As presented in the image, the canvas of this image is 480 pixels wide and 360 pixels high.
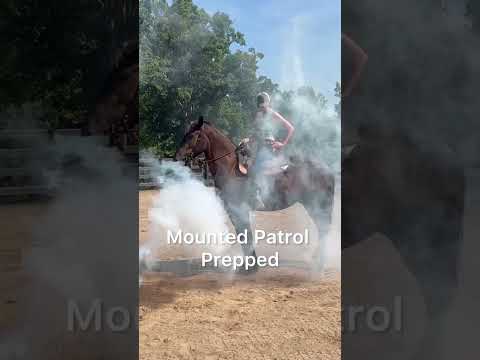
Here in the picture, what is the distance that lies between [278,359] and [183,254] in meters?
1.27

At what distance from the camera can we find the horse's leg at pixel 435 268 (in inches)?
133

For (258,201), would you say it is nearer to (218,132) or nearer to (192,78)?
(218,132)

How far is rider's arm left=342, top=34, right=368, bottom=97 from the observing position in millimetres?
3422

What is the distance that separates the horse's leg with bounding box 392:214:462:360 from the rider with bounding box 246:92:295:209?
60.3 inches

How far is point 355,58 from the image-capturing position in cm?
343

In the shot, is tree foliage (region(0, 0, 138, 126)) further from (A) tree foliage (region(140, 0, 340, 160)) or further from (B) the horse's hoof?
(B) the horse's hoof

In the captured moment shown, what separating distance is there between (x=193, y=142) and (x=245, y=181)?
2.35 ft

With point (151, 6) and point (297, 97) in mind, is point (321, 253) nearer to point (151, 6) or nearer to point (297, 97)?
point (297, 97)

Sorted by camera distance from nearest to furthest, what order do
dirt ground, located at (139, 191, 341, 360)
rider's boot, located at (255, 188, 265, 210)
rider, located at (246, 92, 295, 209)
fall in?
dirt ground, located at (139, 191, 341, 360) < rider, located at (246, 92, 295, 209) < rider's boot, located at (255, 188, 265, 210)

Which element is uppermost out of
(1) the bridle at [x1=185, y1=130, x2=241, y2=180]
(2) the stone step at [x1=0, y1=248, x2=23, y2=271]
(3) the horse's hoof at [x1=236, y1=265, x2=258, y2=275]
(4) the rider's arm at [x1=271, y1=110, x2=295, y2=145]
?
(4) the rider's arm at [x1=271, y1=110, x2=295, y2=145]

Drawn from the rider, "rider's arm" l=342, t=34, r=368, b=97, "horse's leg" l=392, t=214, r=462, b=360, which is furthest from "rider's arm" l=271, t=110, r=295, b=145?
"horse's leg" l=392, t=214, r=462, b=360

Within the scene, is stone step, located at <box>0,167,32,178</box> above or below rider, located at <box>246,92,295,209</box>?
below

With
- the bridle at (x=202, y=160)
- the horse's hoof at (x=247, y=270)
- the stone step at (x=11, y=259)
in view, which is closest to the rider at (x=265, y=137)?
the bridle at (x=202, y=160)

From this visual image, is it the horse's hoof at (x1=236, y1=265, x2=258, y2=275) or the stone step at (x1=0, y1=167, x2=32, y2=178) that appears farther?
the horse's hoof at (x1=236, y1=265, x2=258, y2=275)
